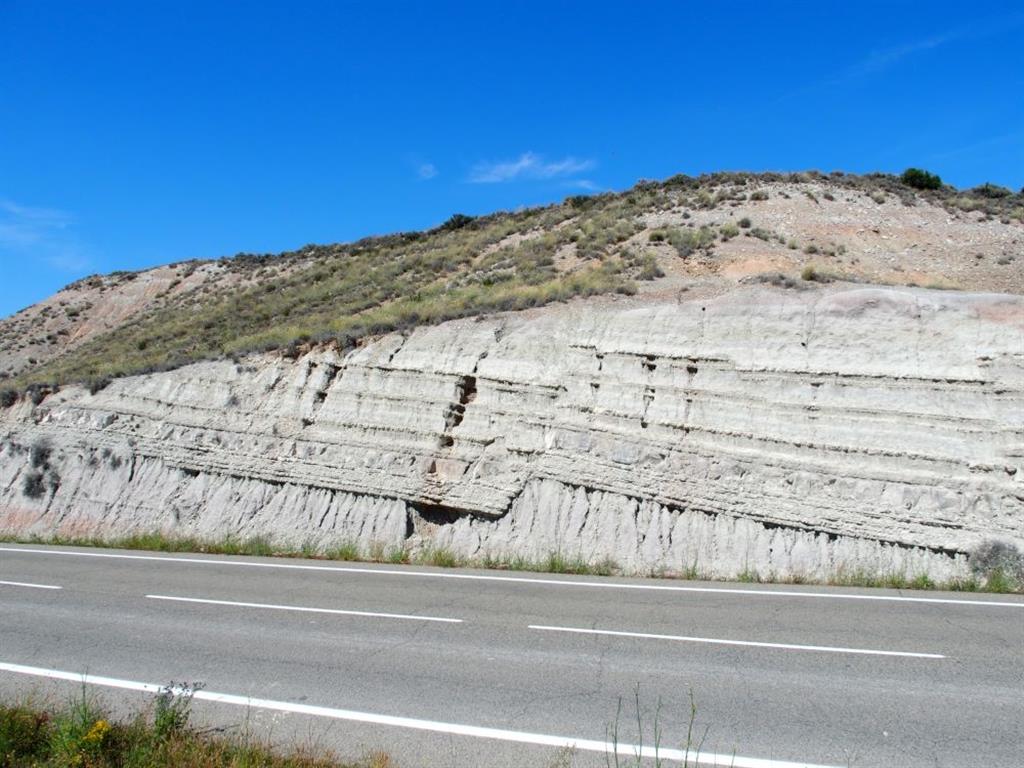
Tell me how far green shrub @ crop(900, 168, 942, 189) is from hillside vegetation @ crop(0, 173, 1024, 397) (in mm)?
102

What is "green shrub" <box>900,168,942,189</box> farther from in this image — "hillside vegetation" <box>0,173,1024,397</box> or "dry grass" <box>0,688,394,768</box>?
"dry grass" <box>0,688,394,768</box>

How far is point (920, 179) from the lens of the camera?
3197 cm

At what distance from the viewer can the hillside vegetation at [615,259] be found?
20.8 metres

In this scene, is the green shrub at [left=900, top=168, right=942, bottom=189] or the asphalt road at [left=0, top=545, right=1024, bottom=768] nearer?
the asphalt road at [left=0, top=545, right=1024, bottom=768]

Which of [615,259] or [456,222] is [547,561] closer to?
[615,259]

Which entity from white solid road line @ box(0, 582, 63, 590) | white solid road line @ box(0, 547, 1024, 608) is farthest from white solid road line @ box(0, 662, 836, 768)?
white solid road line @ box(0, 547, 1024, 608)

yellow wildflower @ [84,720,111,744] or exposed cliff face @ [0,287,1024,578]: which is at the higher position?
exposed cliff face @ [0,287,1024,578]

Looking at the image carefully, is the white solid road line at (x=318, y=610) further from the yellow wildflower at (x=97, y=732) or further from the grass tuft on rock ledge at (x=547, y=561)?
the yellow wildflower at (x=97, y=732)

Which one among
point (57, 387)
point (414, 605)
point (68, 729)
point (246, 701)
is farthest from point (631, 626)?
point (57, 387)

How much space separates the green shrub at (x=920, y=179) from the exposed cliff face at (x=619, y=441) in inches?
790

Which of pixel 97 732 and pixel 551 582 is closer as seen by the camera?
pixel 97 732

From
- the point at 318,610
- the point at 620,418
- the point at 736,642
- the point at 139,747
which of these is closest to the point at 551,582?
the point at 318,610

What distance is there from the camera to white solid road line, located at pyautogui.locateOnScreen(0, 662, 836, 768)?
16.6ft

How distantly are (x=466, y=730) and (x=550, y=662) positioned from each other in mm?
1741
